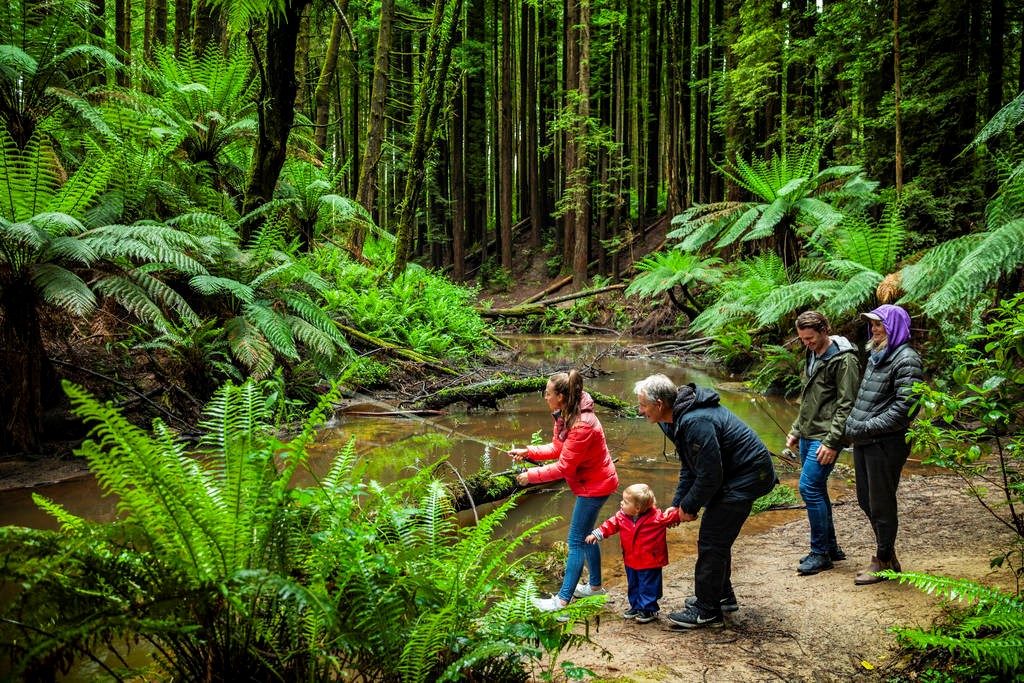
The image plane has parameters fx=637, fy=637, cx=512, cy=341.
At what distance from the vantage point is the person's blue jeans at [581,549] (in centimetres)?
393

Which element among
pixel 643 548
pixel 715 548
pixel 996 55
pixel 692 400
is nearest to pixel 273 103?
pixel 692 400

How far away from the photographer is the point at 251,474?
7.00 feet

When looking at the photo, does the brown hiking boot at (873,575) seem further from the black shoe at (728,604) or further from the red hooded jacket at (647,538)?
the red hooded jacket at (647,538)

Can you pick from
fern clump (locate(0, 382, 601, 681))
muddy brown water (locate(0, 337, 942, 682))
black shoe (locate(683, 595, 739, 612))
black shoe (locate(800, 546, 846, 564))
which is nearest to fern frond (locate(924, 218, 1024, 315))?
muddy brown water (locate(0, 337, 942, 682))

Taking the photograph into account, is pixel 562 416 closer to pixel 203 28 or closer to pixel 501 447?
pixel 501 447

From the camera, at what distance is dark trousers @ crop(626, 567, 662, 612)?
3670 millimetres

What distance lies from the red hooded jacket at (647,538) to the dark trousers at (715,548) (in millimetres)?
190

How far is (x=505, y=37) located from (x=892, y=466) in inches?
955

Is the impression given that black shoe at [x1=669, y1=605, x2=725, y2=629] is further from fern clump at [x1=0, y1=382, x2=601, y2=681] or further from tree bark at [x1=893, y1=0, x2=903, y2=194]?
tree bark at [x1=893, y1=0, x2=903, y2=194]

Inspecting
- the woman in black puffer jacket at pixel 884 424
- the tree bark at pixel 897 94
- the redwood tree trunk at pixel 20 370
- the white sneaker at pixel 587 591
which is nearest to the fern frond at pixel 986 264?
the woman in black puffer jacket at pixel 884 424

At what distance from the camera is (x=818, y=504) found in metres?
4.16

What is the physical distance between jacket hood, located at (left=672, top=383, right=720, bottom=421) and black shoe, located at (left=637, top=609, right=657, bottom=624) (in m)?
1.12

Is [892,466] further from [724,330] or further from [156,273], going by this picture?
[724,330]

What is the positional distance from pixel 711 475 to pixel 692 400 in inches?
16.6
